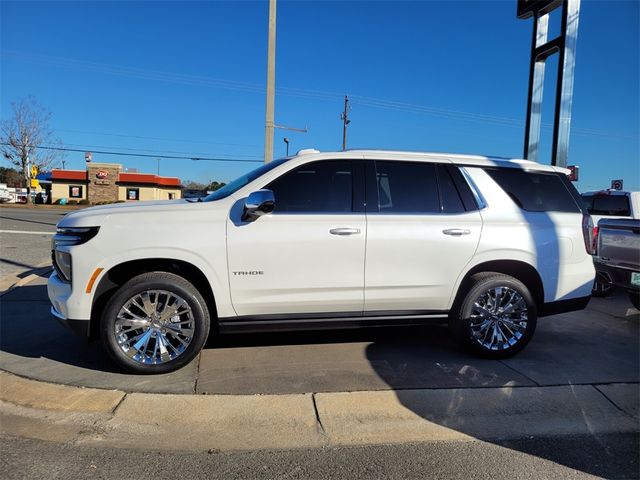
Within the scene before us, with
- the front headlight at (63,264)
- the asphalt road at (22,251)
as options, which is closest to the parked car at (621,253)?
the front headlight at (63,264)

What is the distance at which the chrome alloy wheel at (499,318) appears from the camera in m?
4.47

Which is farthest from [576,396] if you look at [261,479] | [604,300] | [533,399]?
[604,300]

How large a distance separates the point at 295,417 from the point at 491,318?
223cm

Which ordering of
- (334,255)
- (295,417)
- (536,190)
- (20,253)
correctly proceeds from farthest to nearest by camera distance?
(20,253), (536,190), (334,255), (295,417)

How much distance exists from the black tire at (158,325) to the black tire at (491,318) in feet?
7.85

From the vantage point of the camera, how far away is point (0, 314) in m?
5.70

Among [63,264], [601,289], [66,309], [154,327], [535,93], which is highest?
[535,93]

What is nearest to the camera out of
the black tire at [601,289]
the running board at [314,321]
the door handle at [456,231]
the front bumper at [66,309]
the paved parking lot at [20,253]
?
the front bumper at [66,309]

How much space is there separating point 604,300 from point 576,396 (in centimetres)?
490

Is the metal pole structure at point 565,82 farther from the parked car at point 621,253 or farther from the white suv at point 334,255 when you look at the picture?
the white suv at point 334,255

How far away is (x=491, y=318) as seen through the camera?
449 cm

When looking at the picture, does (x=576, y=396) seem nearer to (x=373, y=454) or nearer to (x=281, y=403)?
(x=373, y=454)

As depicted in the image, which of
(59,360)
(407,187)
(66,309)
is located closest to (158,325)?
(66,309)

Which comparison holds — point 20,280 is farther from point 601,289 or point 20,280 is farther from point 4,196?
point 4,196
